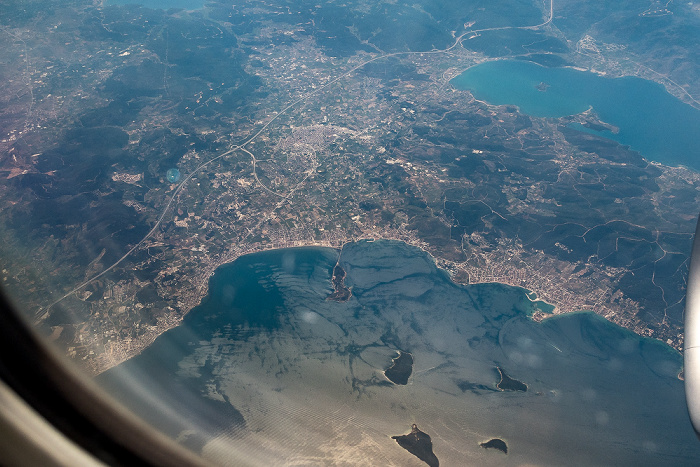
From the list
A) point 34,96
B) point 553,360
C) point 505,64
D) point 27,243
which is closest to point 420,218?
point 553,360


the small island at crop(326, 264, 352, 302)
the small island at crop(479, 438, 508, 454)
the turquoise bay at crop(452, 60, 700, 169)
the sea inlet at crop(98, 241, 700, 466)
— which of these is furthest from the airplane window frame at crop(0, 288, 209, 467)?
the turquoise bay at crop(452, 60, 700, 169)

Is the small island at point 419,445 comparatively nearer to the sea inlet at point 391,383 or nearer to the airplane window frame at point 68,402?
the sea inlet at point 391,383

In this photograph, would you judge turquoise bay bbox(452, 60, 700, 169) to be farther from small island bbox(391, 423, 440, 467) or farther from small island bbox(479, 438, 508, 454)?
small island bbox(391, 423, 440, 467)

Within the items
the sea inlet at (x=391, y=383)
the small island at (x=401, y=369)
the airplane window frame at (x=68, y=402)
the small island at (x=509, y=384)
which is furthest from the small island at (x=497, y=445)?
the airplane window frame at (x=68, y=402)

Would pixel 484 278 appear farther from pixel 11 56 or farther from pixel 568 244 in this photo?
pixel 11 56

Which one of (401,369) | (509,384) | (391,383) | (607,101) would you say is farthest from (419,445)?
(607,101)
